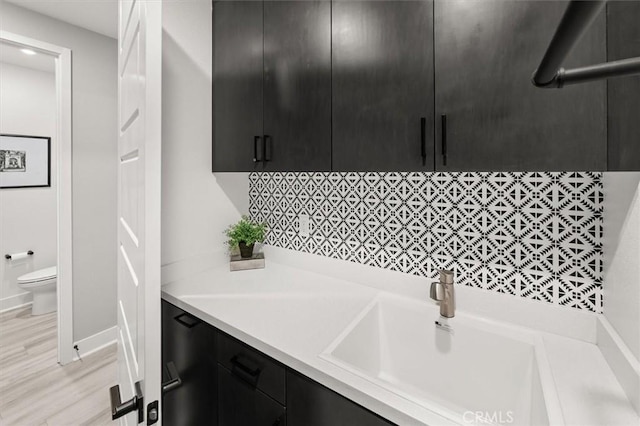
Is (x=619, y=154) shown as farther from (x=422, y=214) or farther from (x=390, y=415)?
(x=390, y=415)

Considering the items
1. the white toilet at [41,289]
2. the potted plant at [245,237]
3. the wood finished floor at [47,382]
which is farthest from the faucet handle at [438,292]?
the white toilet at [41,289]

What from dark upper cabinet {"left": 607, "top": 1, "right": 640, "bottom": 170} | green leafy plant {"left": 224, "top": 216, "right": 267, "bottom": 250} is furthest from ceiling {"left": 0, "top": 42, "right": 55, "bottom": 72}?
dark upper cabinet {"left": 607, "top": 1, "right": 640, "bottom": 170}

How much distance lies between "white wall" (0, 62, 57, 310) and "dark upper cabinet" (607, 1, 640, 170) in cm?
437

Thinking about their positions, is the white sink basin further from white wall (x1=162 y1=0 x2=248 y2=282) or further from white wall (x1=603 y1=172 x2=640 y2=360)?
white wall (x1=162 y1=0 x2=248 y2=282)

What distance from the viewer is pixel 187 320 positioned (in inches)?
50.9

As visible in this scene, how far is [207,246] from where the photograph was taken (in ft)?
5.63

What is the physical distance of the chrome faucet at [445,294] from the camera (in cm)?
112

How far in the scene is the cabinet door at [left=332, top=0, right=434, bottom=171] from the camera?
95 cm

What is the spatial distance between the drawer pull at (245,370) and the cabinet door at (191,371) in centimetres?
15

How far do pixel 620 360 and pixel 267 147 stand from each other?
1368mm

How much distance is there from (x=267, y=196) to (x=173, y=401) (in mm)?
1119

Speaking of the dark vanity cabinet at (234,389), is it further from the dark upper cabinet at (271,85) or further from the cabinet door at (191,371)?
the dark upper cabinet at (271,85)

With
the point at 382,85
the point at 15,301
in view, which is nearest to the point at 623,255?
the point at 382,85

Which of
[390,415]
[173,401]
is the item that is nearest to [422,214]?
[390,415]
